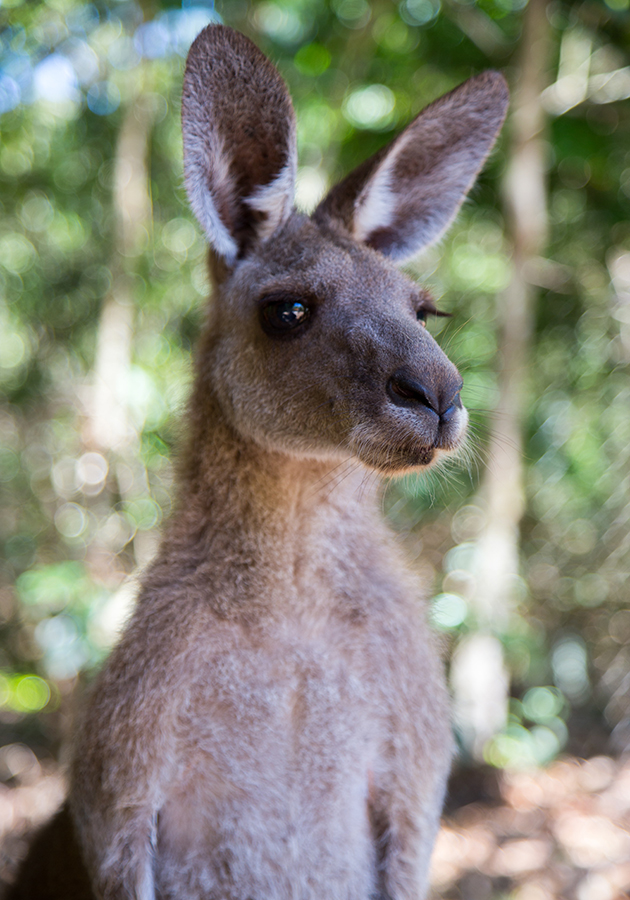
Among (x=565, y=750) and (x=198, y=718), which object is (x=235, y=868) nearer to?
(x=198, y=718)

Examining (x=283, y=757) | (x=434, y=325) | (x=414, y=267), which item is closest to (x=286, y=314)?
(x=434, y=325)

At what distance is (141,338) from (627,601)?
459 centimetres

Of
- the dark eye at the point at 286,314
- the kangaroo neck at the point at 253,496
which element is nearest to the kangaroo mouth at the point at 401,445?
the kangaroo neck at the point at 253,496

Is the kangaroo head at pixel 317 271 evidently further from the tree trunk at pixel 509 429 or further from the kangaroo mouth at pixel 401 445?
the tree trunk at pixel 509 429

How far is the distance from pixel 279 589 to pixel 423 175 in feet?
5.02

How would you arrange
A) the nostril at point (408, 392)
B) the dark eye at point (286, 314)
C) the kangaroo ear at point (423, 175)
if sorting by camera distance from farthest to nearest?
the kangaroo ear at point (423, 175) < the dark eye at point (286, 314) < the nostril at point (408, 392)

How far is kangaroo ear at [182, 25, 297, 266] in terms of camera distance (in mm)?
2014

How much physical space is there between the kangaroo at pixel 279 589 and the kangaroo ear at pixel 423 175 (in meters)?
0.01

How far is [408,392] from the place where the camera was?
72.5 inches

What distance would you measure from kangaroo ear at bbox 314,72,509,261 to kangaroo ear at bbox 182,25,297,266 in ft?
0.77

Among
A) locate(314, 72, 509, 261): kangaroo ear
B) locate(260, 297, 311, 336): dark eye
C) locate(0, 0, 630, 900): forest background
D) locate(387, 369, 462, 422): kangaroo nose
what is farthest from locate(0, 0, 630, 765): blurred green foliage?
locate(387, 369, 462, 422): kangaroo nose

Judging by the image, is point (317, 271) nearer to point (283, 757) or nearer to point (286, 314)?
point (286, 314)

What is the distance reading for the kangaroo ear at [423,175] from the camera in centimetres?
233

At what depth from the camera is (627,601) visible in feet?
19.5
